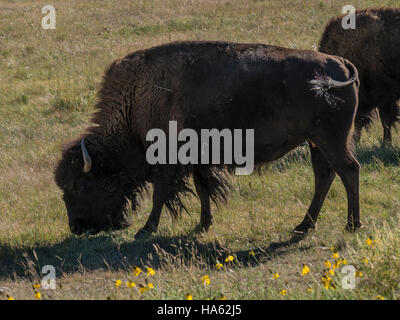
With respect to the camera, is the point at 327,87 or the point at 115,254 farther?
the point at 115,254

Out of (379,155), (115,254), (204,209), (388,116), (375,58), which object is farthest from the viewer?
(388,116)

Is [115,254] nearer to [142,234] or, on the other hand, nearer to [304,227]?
[142,234]

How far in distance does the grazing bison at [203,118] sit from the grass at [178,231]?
0.37 meters

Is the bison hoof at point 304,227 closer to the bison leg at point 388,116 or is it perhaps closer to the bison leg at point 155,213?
the bison leg at point 155,213

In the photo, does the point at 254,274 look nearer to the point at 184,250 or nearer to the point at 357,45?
the point at 184,250

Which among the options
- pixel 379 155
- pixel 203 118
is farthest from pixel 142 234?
pixel 379 155

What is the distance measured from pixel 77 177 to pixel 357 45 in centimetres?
507

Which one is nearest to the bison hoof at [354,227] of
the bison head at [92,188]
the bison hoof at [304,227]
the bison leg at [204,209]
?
the bison hoof at [304,227]

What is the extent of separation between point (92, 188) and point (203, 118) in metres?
1.44

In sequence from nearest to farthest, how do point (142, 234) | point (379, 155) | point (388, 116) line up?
point (142, 234)
point (379, 155)
point (388, 116)

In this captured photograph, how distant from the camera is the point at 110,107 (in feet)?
24.5

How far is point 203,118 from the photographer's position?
22.8ft

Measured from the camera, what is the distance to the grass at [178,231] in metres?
5.40
